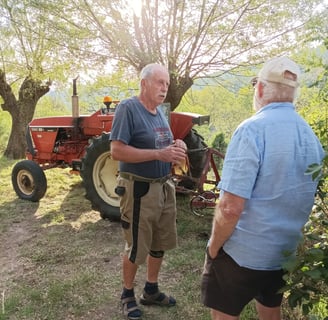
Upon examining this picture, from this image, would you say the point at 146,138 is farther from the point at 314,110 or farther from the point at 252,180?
the point at 314,110

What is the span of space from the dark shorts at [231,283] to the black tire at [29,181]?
3.90 m

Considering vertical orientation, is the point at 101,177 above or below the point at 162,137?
below

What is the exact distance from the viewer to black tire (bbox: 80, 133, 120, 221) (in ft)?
13.9

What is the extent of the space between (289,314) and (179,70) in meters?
4.21

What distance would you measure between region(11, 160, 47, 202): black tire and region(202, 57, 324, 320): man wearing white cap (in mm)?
3924

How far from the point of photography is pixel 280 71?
1.43 metres

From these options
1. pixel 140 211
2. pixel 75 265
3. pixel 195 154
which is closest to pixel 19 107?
pixel 195 154

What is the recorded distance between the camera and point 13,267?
3324mm

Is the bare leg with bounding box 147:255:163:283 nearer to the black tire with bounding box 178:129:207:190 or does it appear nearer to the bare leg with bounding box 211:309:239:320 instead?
the bare leg with bounding box 211:309:239:320

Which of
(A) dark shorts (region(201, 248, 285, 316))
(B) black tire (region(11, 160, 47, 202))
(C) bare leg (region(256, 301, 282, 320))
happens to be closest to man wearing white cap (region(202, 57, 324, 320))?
(A) dark shorts (region(201, 248, 285, 316))

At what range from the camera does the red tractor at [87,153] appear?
4324 millimetres

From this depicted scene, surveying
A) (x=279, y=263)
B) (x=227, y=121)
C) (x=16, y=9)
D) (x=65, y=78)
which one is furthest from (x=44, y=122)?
(x=227, y=121)

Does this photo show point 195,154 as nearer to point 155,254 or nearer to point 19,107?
point 155,254

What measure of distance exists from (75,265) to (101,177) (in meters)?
1.32
